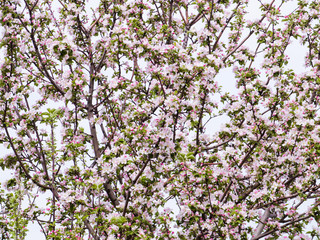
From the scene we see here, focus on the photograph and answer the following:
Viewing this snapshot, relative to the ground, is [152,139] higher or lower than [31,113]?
lower

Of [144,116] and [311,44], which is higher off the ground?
[311,44]

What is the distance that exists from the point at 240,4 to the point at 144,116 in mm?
4272

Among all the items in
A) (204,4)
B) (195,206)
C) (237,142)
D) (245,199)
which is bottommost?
(195,206)

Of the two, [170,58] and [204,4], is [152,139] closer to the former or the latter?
[170,58]

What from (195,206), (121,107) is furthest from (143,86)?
(195,206)

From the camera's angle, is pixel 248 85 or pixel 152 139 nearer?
pixel 152 139

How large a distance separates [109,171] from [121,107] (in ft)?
7.97

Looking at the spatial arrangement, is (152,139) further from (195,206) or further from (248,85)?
(248,85)

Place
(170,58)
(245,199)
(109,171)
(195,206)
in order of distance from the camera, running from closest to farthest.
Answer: (195,206), (109,171), (170,58), (245,199)

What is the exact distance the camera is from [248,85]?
7246mm

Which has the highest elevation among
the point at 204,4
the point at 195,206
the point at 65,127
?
the point at 204,4

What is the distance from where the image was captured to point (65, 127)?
905 cm

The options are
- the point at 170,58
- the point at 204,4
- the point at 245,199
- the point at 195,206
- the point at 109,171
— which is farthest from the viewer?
the point at 204,4

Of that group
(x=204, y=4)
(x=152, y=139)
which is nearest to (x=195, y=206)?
(x=152, y=139)
